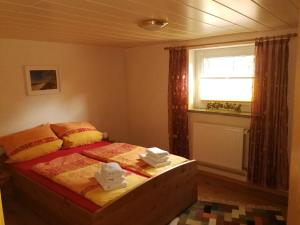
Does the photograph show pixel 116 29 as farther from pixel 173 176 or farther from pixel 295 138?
pixel 295 138

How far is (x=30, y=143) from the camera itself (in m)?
2.96

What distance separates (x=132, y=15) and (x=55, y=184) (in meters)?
1.70

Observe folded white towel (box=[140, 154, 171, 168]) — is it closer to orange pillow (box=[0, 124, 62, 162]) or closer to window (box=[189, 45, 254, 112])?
orange pillow (box=[0, 124, 62, 162])

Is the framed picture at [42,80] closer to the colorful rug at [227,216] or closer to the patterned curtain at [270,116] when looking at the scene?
the colorful rug at [227,216]

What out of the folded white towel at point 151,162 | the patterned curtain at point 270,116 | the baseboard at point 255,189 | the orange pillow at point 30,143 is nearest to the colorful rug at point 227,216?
the baseboard at point 255,189

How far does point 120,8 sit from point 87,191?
1.49m

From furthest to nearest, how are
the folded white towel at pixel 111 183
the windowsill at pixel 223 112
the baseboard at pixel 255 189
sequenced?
the windowsill at pixel 223 112 < the baseboard at pixel 255 189 < the folded white towel at pixel 111 183

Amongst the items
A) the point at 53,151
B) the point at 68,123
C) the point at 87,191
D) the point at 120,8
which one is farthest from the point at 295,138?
the point at 68,123

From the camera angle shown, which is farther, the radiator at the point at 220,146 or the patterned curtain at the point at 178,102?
the patterned curtain at the point at 178,102

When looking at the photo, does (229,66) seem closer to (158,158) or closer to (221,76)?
(221,76)

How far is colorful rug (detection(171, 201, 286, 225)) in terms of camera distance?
2.54 m

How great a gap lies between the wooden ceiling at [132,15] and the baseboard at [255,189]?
6.51 feet

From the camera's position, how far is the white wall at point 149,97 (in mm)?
3953

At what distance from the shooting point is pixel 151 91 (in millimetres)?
4180
